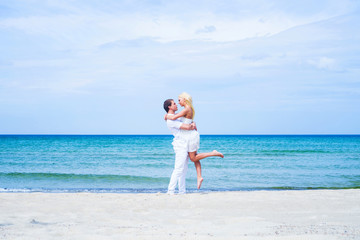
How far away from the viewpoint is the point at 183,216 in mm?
5688

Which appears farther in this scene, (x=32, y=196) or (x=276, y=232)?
(x=32, y=196)

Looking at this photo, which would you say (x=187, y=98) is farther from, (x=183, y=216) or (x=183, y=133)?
(x=183, y=216)

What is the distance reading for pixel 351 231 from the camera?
4473mm

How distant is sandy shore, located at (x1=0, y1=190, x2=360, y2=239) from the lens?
446 centimetres

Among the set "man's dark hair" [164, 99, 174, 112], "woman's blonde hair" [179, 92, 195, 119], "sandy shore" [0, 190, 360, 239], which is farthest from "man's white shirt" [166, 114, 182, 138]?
"sandy shore" [0, 190, 360, 239]

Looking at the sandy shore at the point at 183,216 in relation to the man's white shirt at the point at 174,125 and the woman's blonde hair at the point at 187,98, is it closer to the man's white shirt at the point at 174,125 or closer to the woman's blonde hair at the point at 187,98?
the man's white shirt at the point at 174,125

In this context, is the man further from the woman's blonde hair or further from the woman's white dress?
the woman's blonde hair

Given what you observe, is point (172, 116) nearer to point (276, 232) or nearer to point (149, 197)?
point (149, 197)

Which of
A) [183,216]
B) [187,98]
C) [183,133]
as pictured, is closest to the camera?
[183,216]

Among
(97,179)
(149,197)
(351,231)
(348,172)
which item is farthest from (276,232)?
(348,172)

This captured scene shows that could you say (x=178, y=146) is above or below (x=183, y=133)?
below

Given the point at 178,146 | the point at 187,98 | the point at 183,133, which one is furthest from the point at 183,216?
the point at 187,98

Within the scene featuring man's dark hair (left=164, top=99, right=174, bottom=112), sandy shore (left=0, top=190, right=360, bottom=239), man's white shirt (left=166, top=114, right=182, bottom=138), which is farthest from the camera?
man's dark hair (left=164, top=99, right=174, bottom=112)

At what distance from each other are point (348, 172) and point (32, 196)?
13741 millimetres
